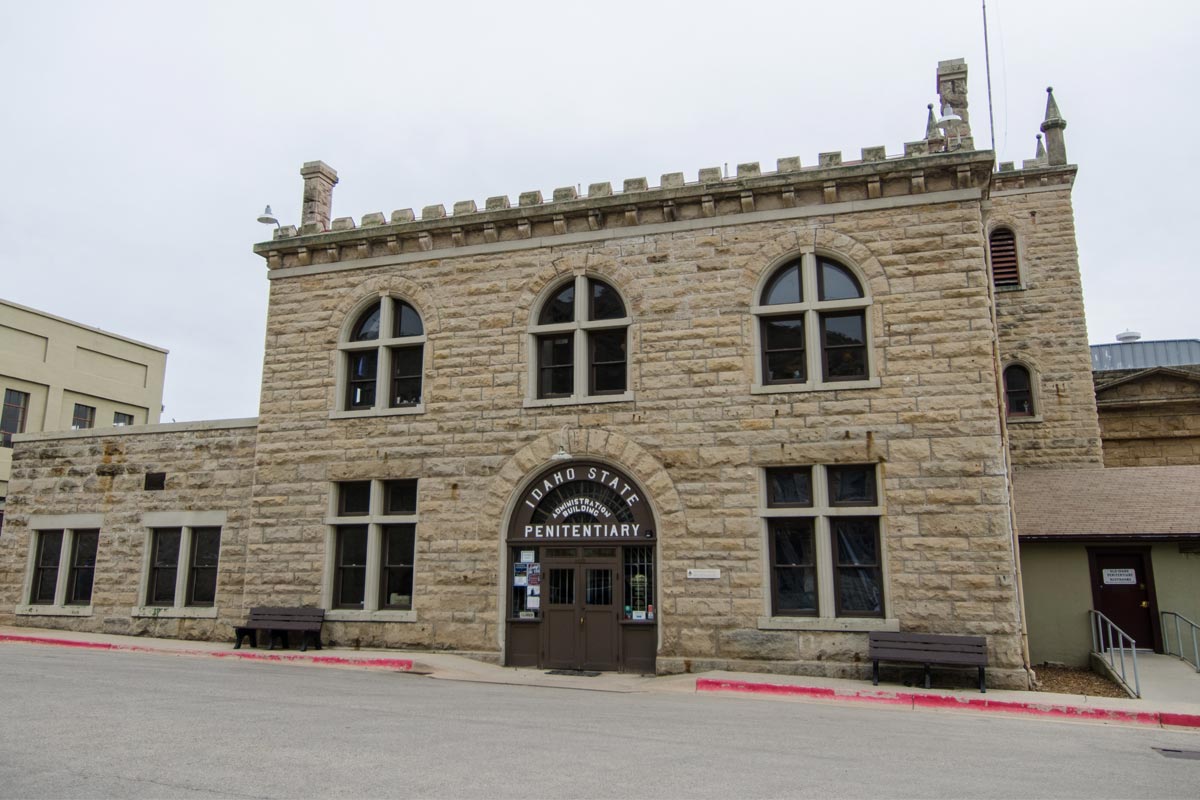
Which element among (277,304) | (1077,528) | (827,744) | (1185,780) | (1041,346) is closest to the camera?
(1185,780)

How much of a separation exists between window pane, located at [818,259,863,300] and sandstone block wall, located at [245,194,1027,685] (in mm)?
291

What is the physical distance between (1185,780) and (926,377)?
25.1ft

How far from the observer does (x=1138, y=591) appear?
1767cm

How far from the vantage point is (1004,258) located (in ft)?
78.7

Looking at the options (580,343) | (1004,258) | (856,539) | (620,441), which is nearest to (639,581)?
(620,441)

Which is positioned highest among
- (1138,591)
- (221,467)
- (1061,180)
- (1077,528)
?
(1061,180)

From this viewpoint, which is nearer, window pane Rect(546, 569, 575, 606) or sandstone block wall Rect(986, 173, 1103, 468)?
window pane Rect(546, 569, 575, 606)

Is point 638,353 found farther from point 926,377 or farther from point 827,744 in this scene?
point 827,744

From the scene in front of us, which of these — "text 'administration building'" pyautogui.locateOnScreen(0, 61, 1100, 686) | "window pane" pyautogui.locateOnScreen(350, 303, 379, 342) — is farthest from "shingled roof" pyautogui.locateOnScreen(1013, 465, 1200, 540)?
"window pane" pyautogui.locateOnScreen(350, 303, 379, 342)

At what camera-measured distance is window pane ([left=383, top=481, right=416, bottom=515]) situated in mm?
17453

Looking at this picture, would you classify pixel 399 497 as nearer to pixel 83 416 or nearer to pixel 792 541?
pixel 792 541

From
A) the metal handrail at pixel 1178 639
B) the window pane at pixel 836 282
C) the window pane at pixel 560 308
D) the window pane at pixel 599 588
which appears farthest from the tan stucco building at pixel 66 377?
the metal handrail at pixel 1178 639

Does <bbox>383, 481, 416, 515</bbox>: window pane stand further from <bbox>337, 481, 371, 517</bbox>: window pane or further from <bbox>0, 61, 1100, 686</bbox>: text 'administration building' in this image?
<bbox>337, 481, 371, 517</bbox>: window pane

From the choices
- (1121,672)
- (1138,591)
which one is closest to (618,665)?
(1121,672)
